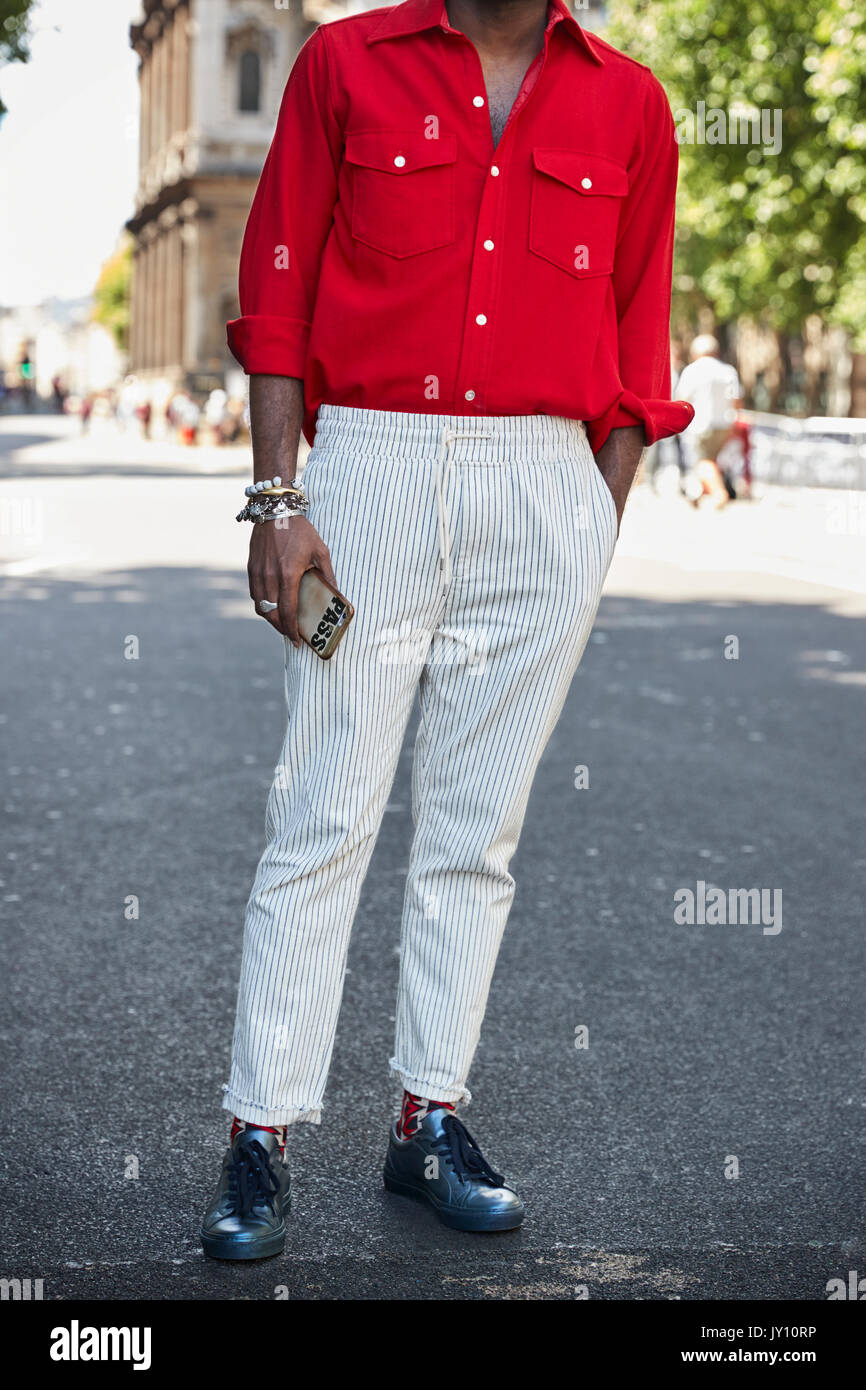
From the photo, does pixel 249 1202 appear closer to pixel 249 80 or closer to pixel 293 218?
pixel 293 218

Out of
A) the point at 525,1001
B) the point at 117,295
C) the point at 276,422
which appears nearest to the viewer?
the point at 276,422

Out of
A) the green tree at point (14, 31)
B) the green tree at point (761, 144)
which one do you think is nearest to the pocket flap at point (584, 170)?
the green tree at point (14, 31)

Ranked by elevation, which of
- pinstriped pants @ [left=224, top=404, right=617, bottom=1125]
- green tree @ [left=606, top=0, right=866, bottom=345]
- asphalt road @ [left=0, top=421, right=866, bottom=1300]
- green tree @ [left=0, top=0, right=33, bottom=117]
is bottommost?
asphalt road @ [left=0, top=421, right=866, bottom=1300]

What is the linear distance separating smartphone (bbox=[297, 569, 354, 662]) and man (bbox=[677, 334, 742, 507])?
16.7 m

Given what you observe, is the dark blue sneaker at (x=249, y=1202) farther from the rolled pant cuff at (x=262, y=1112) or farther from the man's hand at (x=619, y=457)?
the man's hand at (x=619, y=457)

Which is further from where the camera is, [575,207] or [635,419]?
[635,419]

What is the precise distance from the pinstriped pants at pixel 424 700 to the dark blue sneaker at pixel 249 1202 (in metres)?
0.05

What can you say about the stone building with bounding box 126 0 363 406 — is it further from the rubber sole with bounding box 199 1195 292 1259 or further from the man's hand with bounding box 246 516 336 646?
the rubber sole with bounding box 199 1195 292 1259

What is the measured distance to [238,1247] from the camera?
301 centimetres

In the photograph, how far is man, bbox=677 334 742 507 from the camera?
20.1 m

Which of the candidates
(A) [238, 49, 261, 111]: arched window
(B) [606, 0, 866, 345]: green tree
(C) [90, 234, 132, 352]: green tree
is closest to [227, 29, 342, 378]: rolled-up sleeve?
(B) [606, 0, 866, 345]: green tree

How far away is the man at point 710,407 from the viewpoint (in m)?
20.1

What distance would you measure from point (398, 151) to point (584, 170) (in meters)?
0.29

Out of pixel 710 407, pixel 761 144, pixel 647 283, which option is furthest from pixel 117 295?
pixel 647 283
